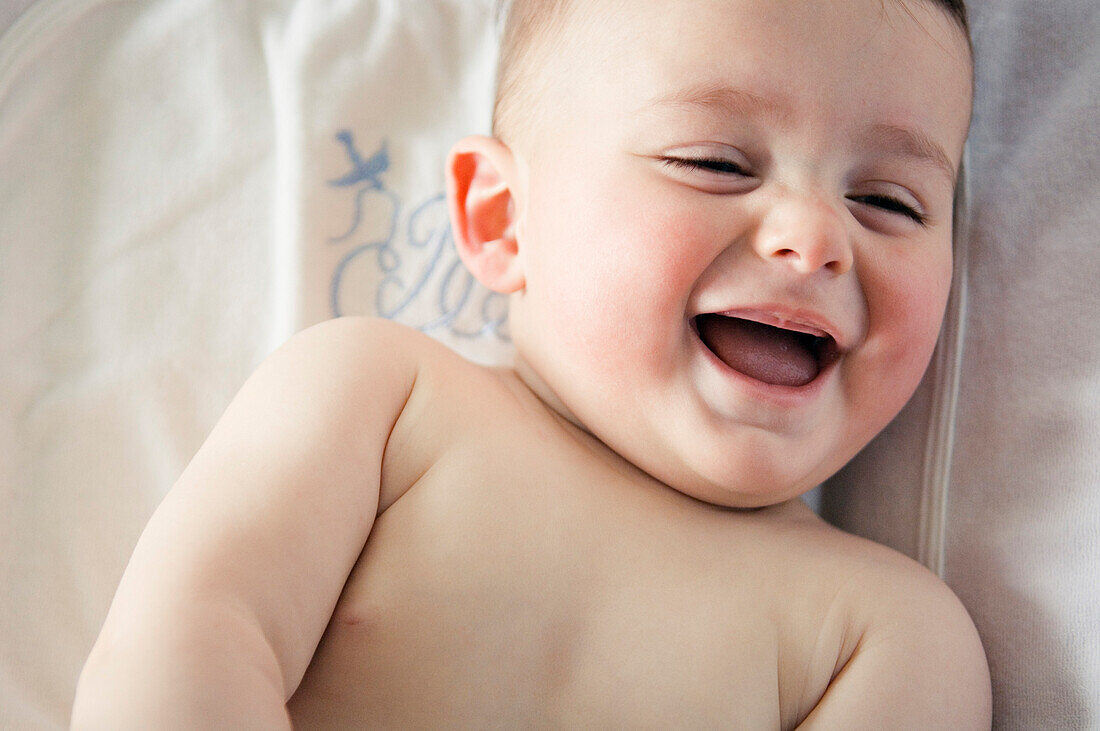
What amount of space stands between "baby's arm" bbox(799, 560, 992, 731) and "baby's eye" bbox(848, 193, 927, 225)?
0.37 metres

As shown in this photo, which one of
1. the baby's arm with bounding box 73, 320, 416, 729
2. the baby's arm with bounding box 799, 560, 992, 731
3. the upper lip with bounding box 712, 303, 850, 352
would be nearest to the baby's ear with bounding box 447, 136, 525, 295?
the baby's arm with bounding box 73, 320, 416, 729

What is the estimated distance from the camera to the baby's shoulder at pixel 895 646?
0.86 m

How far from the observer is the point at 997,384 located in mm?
1066

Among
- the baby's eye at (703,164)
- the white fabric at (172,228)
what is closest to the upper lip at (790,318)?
the baby's eye at (703,164)

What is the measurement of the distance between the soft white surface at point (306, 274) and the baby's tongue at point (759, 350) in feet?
0.93

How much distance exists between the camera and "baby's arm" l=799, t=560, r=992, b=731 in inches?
33.5

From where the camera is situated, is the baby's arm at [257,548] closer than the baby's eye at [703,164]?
Yes

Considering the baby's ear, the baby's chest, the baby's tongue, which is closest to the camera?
the baby's chest

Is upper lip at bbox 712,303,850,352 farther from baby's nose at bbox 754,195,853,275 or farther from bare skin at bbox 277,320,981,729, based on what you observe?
bare skin at bbox 277,320,981,729

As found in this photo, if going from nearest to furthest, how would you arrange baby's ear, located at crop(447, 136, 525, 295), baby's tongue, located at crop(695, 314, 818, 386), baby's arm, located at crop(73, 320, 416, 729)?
baby's arm, located at crop(73, 320, 416, 729) < baby's tongue, located at crop(695, 314, 818, 386) < baby's ear, located at crop(447, 136, 525, 295)

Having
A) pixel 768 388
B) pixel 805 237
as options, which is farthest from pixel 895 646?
pixel 805 237

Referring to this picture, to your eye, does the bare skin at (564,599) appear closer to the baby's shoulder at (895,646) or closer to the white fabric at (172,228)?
the baby's shoulder at (895,646)

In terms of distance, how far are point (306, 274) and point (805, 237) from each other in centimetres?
67

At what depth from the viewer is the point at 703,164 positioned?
0.87 meters
